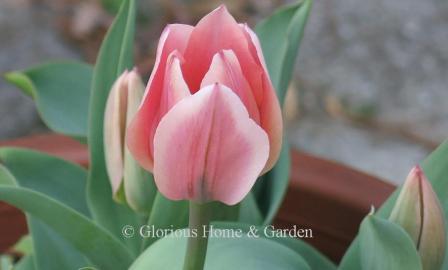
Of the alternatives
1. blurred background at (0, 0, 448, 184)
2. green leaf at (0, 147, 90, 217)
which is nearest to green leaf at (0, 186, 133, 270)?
green leaf at (0, 147, 90, 217)

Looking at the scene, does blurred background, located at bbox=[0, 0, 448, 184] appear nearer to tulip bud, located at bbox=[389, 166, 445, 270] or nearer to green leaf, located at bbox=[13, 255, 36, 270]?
green leaf, located at bbox=[13, 255, 36, 270]

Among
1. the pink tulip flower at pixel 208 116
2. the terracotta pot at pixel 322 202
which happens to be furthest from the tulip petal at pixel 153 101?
the terracotta pot at pixel 322 202

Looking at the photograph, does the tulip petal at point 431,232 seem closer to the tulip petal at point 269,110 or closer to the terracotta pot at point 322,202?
the tulip petal at point 269,110

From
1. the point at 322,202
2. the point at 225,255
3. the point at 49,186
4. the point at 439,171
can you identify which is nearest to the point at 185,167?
the point at 225,255

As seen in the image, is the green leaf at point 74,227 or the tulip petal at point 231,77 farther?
the green leaf at point 74,227

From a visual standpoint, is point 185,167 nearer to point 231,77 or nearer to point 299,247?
point 231,77

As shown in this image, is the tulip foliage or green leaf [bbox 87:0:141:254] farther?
green leaf [bbox 87:0:141:254]

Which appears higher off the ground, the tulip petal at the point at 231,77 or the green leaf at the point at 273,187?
the tulip petal at the point at 231,77
